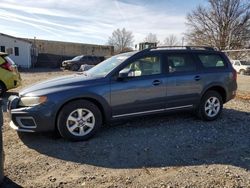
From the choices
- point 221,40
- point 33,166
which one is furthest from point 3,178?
point 221,40

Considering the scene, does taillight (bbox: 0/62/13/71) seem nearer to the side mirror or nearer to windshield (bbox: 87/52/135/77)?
windshield (bbox: 87/52/135/77)

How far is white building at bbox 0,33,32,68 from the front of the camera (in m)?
35.7

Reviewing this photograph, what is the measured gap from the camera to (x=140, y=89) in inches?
235

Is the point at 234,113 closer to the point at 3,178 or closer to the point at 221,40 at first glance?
the point at 3,178

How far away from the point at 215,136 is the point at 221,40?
44.1 meters

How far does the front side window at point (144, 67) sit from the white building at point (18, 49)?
32755 mm

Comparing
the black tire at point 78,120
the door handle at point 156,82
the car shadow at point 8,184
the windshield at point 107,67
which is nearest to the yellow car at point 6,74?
the windshield at point 107,67

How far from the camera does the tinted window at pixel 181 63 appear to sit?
254 inches

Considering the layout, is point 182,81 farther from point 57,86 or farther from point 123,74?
point 57,86

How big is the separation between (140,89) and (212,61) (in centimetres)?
218

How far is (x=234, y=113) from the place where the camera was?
309 inches

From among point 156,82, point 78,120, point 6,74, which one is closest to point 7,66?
point 6,74

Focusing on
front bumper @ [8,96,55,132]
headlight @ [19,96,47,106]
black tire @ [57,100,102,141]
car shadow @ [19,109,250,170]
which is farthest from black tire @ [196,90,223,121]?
headlight @ [19,96,47,106]

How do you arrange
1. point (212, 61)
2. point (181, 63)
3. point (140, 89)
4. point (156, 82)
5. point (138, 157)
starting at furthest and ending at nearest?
1. point (212, 61)
2. point (181, 63)
3. point (156, 82)
4. point (140, 89)
5. point (138, 157)
